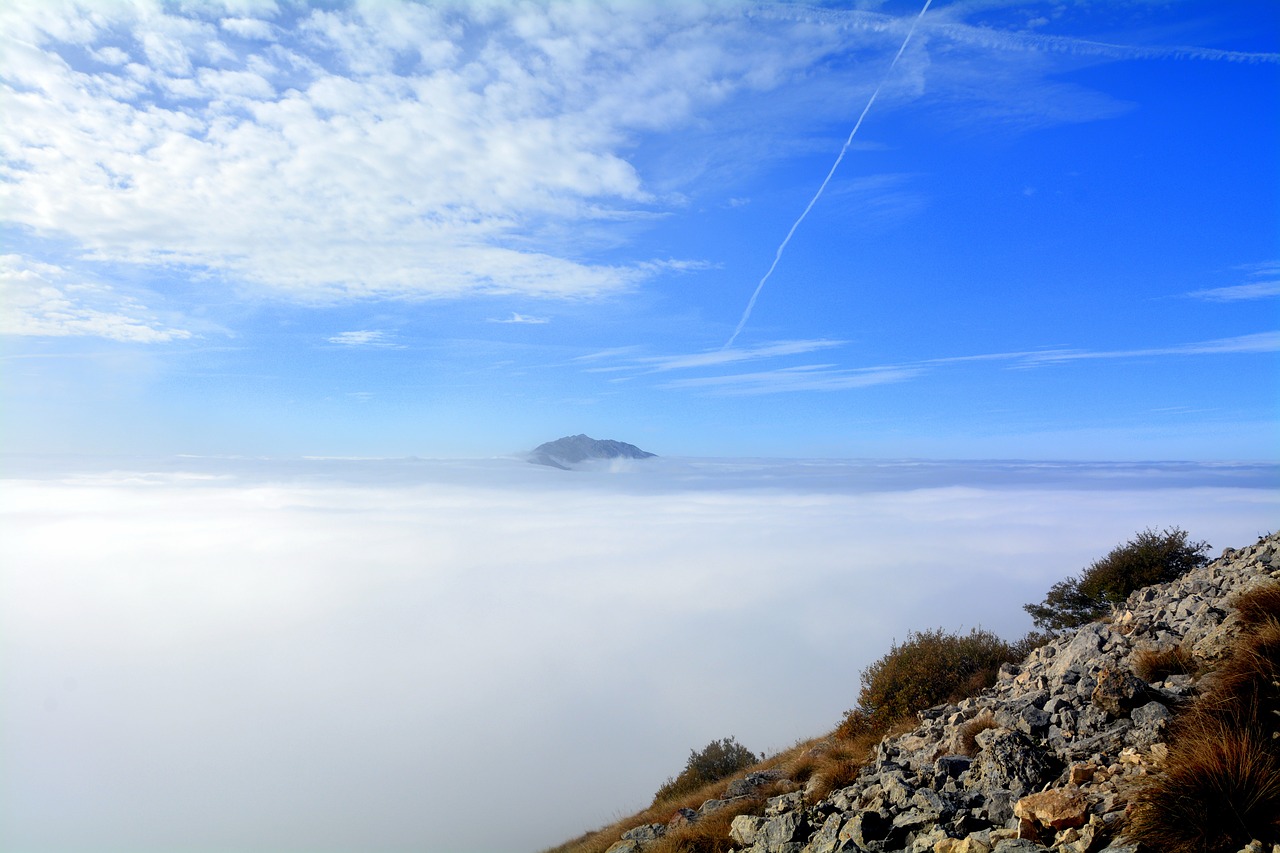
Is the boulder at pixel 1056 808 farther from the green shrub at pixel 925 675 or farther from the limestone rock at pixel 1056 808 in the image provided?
the green shrub at pixel 925 675

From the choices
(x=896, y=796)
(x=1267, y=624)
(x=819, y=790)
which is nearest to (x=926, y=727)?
(x=819, y=790)

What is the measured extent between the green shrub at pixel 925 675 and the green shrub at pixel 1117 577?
511cm

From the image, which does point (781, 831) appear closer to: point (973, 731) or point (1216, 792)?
point (973, 731)

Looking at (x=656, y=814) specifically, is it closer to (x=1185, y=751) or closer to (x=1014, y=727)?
(x=1014, y=727)

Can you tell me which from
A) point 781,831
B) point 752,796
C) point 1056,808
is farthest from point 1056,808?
point 752,796

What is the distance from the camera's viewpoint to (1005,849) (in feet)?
22.9

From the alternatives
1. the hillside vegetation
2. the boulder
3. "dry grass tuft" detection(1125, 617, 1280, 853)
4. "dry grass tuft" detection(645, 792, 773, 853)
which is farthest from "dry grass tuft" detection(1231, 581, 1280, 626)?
"dry grass tuft" detection(645, 792, 773, 853)

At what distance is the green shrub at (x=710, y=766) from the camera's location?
20922 mm

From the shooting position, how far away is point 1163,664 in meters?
10.1

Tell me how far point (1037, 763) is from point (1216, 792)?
2.54 metres

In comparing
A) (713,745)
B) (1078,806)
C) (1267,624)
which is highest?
(1267,624)

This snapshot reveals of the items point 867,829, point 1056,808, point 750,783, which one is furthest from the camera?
point 750,783

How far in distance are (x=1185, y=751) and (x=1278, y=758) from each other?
0.71 metres

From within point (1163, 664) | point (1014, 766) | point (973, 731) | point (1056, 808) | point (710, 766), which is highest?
point (1163, 664)
